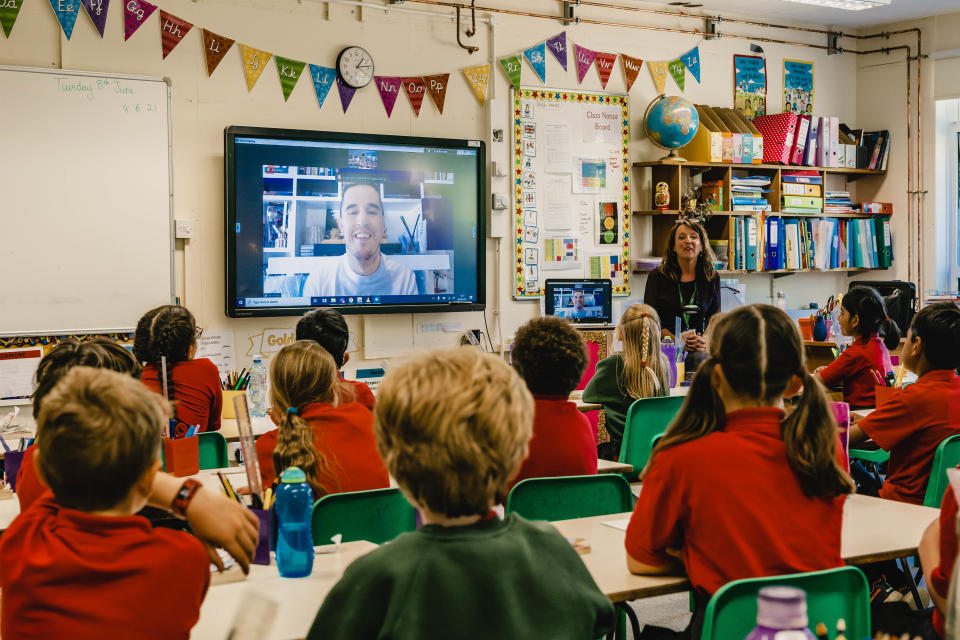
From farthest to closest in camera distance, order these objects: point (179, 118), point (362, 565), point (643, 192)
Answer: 1. point (643, 192)
2. point (179, 118)
3. point (362, 565)

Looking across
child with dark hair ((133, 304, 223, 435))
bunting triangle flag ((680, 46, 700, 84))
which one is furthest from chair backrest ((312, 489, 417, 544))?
bunting triangle flag ((680, 46, 700, 84))

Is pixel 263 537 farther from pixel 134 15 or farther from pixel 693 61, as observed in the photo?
pixel 693 61

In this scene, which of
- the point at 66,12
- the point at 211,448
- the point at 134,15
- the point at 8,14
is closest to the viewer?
the point at 211,448

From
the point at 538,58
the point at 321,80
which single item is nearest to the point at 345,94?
the point at 321,80

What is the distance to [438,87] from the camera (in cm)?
575

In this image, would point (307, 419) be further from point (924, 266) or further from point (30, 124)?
point (924, 266)

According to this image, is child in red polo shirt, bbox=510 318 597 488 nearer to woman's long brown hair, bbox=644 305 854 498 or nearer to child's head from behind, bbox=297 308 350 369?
woman's long brown hair, bbox=644 305 854 498

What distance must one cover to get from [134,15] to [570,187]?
111 inches

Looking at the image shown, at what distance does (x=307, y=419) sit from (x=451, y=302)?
10.8ft

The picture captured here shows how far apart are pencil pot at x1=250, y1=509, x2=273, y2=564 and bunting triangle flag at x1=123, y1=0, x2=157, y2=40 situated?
368cm

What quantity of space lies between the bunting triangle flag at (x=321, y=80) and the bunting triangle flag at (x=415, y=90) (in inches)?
18.1

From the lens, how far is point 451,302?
19.0ft

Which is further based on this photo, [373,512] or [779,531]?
[373,512]

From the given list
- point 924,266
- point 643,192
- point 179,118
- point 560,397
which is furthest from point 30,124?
point 924,266
